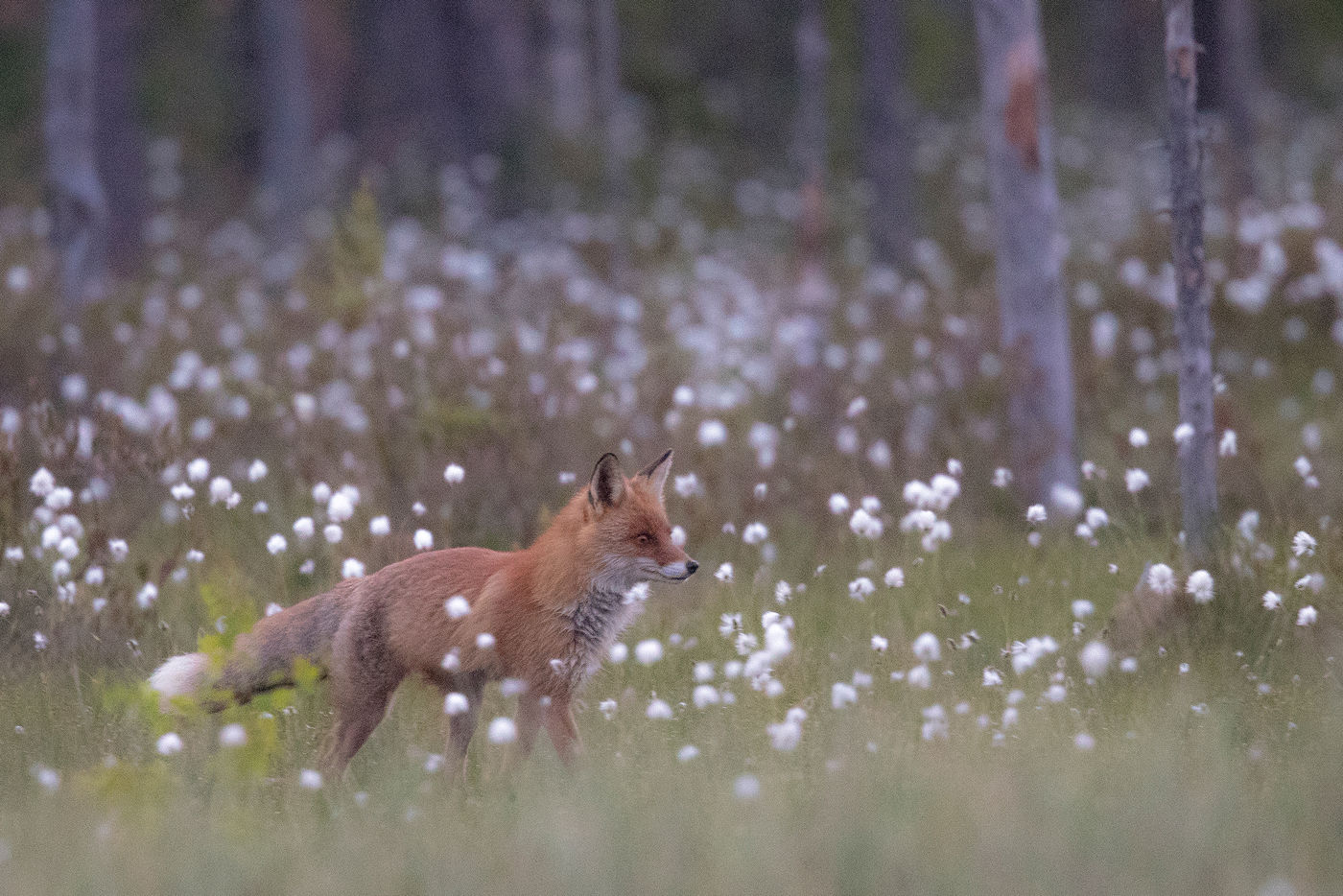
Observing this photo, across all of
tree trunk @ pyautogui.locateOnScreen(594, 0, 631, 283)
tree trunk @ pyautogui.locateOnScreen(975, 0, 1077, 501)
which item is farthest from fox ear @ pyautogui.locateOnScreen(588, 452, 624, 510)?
tree trunk @ pyautogui.locateOnScreen(594, 0, 631, 283)

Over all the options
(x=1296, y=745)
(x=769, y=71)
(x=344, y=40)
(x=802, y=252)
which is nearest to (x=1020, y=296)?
(x=802, y=252)

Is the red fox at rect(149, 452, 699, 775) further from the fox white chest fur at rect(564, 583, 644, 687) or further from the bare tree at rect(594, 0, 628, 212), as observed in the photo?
the bare tree at rect(594, 0, 628, 212)

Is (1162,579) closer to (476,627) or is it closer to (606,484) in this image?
(606,484)

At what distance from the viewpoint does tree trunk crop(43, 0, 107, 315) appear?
10328 mm

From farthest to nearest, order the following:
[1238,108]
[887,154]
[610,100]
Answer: [887,154] < [1238,108] < [610,100]

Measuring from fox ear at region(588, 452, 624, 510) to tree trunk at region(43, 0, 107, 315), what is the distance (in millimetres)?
6187

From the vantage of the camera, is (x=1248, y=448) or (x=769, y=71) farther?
(x=769, y=71)

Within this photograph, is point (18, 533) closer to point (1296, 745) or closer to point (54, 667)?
point (54, 667)

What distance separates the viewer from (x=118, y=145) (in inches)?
841

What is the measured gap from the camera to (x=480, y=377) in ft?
31.3

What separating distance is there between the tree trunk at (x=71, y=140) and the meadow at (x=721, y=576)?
0.66 meters

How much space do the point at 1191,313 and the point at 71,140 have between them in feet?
24.8

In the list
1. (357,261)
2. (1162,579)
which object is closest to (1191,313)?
(1162,579)

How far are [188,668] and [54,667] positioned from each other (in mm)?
1206
